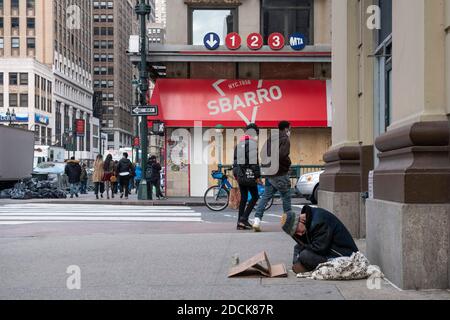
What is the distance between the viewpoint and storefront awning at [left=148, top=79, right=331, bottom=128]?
23594 millimetres

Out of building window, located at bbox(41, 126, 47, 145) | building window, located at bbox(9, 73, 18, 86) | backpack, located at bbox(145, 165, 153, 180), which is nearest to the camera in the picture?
backpack, located at bbox(145, 165, 153, 180)

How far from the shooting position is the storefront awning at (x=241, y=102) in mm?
23594

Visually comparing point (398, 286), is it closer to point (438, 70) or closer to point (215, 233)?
point (438, 70)

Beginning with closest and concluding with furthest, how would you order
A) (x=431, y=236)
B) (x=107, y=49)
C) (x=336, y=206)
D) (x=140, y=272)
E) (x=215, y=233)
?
(x=431, y=236), (x=140, y=272), (x=336, y=206), (x=215, y=233), (x=107, y=49)

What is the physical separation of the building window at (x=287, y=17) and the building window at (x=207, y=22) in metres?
1.25

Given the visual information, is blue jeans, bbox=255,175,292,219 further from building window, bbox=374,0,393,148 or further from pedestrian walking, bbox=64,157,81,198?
pedestrian walking, bbox=64,157,81,198

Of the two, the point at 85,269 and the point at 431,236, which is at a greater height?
the point at 431,236

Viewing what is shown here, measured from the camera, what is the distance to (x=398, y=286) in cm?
545

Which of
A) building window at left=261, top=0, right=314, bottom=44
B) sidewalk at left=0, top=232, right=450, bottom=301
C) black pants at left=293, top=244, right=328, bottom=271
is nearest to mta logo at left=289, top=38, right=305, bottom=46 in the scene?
building window at left=261, top=0, right=314, bottom=44

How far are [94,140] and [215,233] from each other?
A: 4872 inches

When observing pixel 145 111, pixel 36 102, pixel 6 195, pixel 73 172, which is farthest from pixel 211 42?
pixel 36 102

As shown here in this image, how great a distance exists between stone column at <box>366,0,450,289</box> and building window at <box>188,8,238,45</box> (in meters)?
18.8
